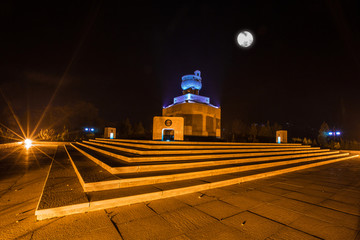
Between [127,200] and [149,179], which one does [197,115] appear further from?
[127,200]

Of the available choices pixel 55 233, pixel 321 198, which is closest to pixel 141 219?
pixel 55 233

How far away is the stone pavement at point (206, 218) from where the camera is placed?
257cm

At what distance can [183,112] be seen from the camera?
29.0 meters

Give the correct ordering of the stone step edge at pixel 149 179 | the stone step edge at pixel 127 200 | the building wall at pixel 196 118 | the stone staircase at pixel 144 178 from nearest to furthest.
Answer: the stone step edge at pixel 127 200 < the stone staircase at pixel 144 178 < the stone step edge at pixel 149 179 < the building wall at pixel 196 118

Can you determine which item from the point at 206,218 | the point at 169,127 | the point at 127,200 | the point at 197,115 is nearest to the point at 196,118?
the point at 197,115

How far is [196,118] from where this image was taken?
28969 millimetres

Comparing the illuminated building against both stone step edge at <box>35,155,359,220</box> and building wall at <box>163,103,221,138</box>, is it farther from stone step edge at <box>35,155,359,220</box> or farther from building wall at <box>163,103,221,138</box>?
stone step edge at <box>35,155,359,220</box>

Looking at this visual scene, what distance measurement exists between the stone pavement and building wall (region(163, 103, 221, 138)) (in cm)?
2393

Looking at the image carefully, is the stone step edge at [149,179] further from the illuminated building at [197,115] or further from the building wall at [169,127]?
the illuminated building at [197,115]

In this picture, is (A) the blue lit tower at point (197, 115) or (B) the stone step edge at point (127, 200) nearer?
(B) the stone step edge at point (127, 200)

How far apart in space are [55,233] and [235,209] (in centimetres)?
326

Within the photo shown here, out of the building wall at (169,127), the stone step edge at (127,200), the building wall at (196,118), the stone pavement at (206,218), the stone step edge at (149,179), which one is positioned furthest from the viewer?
the building wall at (196,118)

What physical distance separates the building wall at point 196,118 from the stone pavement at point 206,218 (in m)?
23.9

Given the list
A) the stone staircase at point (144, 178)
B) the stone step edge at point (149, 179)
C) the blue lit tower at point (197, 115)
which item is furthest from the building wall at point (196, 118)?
the stone step edge at point (149, 179)
